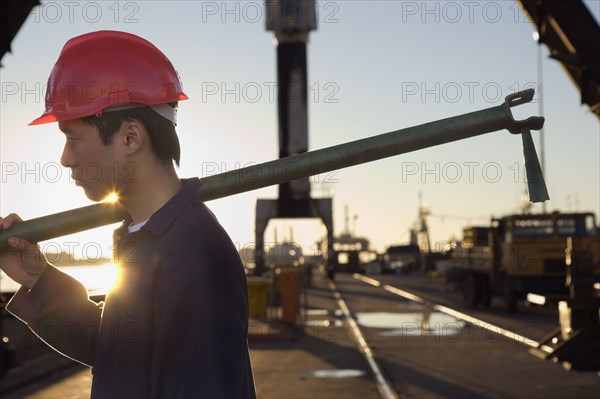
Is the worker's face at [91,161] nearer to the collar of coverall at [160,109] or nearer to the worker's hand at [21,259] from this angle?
the collar of coverall at [160,109]

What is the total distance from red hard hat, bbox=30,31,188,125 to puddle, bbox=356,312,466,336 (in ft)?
70.3

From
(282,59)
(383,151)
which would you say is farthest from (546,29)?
(282,59)

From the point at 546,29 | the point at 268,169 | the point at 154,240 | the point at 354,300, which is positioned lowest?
the point at 354,300

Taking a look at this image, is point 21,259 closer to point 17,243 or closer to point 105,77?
point 17,243

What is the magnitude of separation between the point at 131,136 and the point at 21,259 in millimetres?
488

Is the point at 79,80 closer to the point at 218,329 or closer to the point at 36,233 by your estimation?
the point at 36,233

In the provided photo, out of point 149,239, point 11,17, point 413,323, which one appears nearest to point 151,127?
point 149,239

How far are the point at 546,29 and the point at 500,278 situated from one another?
64.4 feet

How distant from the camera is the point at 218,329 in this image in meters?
1.91

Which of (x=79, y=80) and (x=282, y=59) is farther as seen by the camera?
(x=282, y=59)

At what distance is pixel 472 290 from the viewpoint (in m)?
35.1

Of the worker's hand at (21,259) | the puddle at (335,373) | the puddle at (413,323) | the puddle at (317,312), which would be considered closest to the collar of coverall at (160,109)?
the worker's hand at (21,259)

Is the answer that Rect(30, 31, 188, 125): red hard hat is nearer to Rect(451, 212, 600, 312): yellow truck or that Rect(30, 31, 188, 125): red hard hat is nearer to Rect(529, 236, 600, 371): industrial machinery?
Rect(529, 236, 600, 371): industrial machinery

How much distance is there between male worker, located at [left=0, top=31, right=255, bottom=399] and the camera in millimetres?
1899
